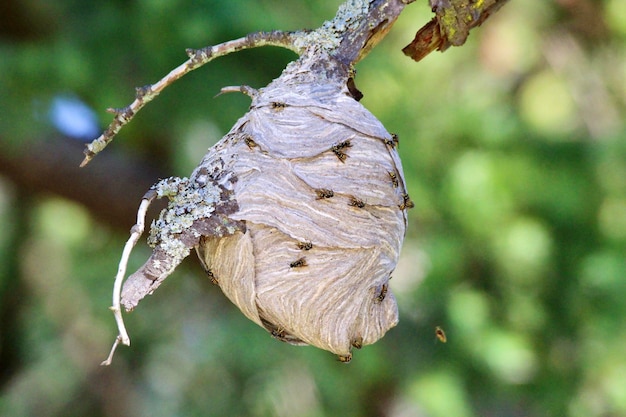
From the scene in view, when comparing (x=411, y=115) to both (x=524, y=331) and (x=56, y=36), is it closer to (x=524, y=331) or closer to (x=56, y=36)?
(x=524, y=331)

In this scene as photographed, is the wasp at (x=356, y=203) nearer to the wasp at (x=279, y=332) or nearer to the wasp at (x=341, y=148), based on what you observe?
the wasp at (x=341, y=148)

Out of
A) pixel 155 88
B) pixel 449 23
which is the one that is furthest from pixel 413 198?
pixel 155 88

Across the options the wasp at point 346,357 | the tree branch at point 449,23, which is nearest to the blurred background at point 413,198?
the tree branch at point 449,23

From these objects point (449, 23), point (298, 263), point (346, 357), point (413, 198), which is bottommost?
point (413, 198)

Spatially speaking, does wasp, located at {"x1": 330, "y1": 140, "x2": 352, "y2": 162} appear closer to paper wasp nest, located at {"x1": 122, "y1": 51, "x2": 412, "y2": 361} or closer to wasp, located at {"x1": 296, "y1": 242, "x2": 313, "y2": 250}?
paper wasp nest, located at {"x1": 122, "y1": 51, "x2": 412, "y2": 361}

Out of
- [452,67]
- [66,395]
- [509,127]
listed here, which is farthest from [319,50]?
[66,395]

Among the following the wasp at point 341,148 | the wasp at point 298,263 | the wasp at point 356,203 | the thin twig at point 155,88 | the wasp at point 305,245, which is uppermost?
the thin twig at point 155,88

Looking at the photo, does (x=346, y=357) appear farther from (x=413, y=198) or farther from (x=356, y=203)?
(x=413, y=198)
